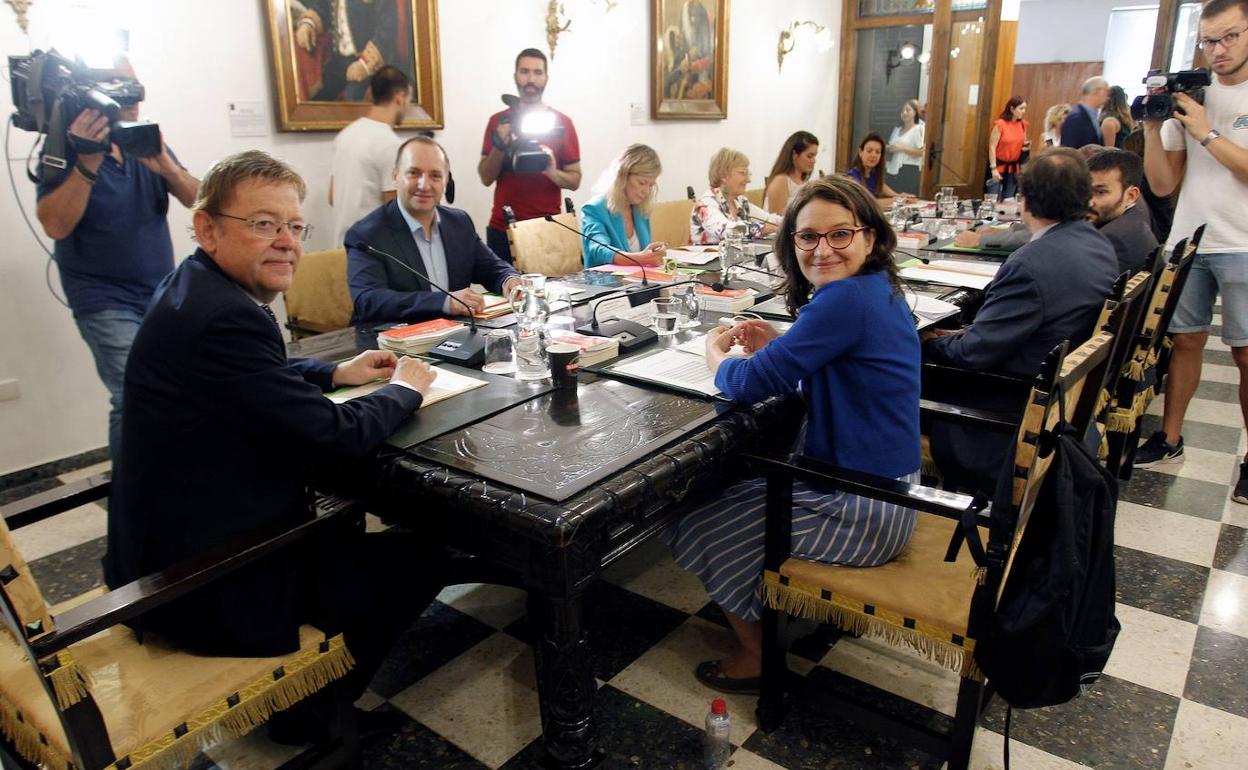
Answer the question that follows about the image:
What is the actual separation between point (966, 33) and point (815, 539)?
6.79m

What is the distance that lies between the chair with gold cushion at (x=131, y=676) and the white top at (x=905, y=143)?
7.02 m

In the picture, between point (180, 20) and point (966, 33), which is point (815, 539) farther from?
point (966, 33)

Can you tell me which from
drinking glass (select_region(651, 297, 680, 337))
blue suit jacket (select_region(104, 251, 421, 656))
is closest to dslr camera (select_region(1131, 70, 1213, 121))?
drinking glass (select_region(651, 297, 680, 337))

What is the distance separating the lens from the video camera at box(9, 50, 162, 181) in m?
2.15

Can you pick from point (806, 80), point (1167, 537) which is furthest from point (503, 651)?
point (806, 80)

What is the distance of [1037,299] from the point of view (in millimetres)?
2051

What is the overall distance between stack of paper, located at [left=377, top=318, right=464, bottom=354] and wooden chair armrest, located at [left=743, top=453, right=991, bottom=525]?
0.92 meters

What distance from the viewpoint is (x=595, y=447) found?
1377 mm

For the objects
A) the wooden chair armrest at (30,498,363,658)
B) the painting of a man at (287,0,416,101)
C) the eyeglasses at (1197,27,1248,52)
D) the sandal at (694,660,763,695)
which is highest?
the painting of a man at (287,0,416,101)

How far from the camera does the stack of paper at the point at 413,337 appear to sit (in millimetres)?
1990

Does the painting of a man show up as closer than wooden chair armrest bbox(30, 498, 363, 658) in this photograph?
No

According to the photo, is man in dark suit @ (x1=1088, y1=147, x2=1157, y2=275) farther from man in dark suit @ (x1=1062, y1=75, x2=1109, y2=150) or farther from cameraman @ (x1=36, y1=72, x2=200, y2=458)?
cameraman @ (x1=36, y1=72, x2=200, y2=458)

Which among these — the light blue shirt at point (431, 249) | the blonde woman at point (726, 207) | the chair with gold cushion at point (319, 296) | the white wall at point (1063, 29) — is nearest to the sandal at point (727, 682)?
the light blue shirt at point (431, 249)

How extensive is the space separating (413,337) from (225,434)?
0.74 metres
